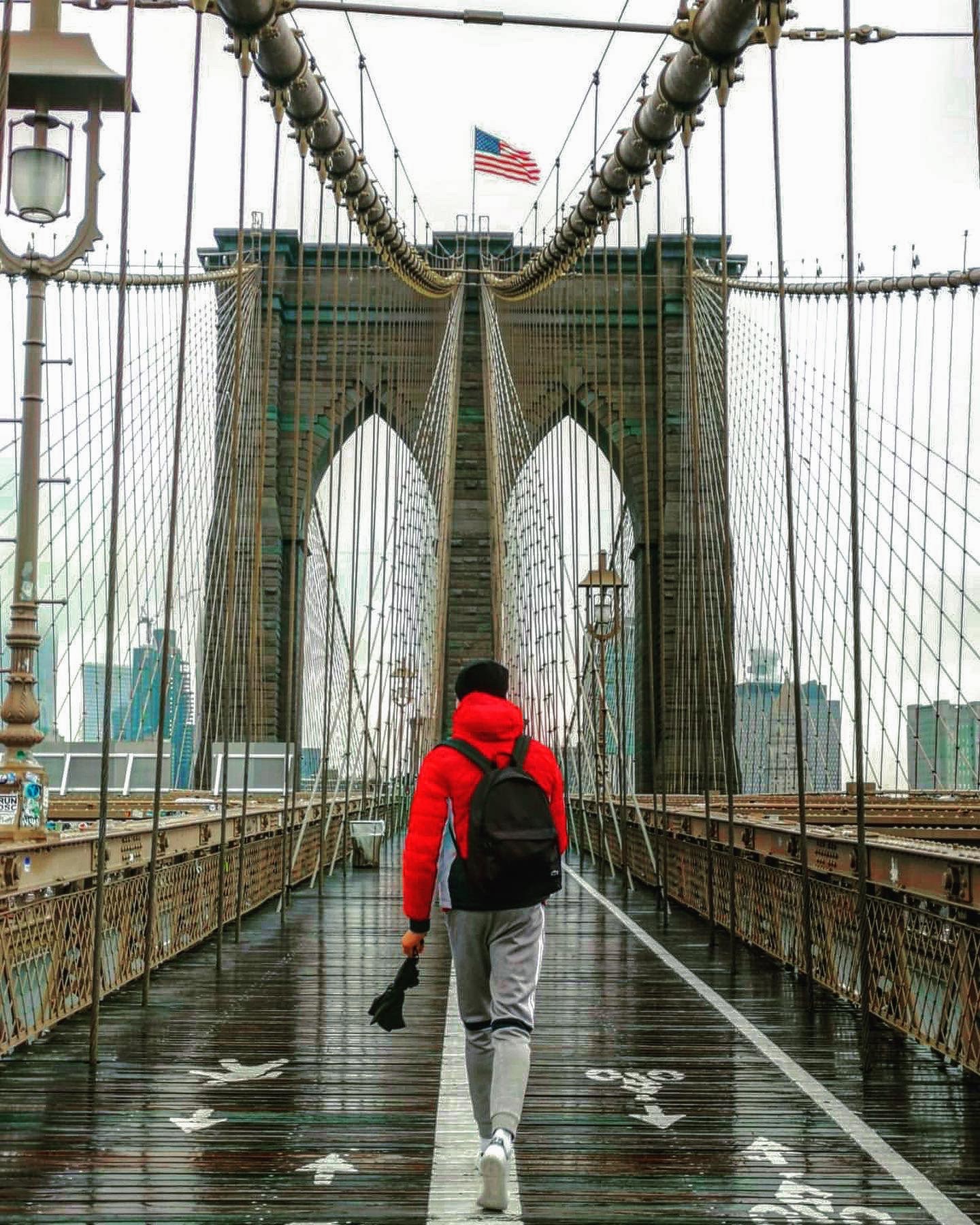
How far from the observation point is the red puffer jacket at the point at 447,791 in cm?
319

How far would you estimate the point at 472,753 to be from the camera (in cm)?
321

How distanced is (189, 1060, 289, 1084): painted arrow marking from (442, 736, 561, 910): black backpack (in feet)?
4.60

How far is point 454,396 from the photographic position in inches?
937

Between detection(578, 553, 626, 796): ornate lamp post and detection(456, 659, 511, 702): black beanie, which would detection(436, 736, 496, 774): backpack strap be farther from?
detection(578, 553, 626, 796): ornate lamp post

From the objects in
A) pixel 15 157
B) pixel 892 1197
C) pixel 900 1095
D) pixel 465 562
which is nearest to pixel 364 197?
pixel 15 157

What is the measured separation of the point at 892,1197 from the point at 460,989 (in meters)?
0.95

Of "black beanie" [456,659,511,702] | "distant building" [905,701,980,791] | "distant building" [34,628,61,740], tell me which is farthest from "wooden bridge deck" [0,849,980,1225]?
"distant building" [34,628,61,740]

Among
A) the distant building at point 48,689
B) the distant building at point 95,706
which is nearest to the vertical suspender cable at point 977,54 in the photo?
the distant building at point 48,689

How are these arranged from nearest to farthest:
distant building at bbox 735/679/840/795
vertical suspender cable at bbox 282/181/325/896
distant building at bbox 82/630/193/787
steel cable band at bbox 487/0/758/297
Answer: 1. steel cable band at bbox 487/0/758/297
2. vertical suspender cable at bbox 282/181/325/896
3. distant building at bbox 82/630/193/787
4. distant building at bbox 735/679/840/795

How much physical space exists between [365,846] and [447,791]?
37.1 ft

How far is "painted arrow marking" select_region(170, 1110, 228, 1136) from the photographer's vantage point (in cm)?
364

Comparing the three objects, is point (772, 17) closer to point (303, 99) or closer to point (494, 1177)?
point (303, 99)

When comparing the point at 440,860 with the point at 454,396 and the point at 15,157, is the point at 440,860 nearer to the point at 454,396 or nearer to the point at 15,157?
the point at 15,157

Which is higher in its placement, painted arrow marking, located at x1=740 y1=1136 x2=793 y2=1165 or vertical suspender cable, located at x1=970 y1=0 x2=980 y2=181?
vertical suspender cable, located at x1=970 y1=0 x2=980 y2=181
